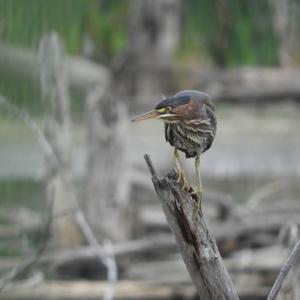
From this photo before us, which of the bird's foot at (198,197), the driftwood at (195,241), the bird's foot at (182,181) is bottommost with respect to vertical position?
the driftwood at (195,241)

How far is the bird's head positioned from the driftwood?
0.15 metres

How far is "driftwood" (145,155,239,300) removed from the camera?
2.39m

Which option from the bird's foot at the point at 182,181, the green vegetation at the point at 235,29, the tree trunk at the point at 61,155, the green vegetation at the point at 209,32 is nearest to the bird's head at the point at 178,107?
the bird's foot at the point at 182,181

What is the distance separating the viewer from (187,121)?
7.66 ft

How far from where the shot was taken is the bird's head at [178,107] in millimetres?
2275

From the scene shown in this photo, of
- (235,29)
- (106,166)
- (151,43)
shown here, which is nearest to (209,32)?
(235,29)

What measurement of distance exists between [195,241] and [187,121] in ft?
0.90

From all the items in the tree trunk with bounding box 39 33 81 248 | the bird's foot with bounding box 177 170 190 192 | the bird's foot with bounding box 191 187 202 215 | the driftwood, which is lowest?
the driftwood

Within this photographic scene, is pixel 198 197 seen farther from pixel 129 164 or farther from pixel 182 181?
pixel 129 164

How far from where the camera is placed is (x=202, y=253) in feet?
7.89

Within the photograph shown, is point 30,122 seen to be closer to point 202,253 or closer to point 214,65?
point 202,253

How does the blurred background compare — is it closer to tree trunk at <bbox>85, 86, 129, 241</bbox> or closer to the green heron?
tree trunk at <bbox>85, 86, 129, 241</bbox>

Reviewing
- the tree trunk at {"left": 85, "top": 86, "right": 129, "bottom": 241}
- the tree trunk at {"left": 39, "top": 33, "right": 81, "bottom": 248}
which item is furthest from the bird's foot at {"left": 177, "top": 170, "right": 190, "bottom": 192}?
the tree trunk at {"left": 85, "top": 86, "right": 129, "bottom": 241}

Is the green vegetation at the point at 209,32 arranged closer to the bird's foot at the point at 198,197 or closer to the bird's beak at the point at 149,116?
the bird's foot at the point at 198,197
